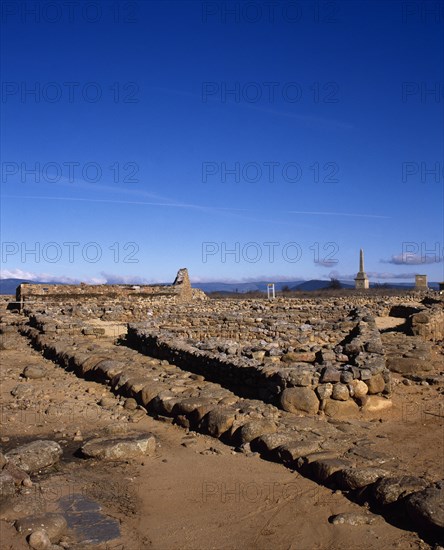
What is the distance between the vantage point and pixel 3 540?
3.49 meters

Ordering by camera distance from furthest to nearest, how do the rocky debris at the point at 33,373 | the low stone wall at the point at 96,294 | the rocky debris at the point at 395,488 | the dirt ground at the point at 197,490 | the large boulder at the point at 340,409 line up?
the low stone wall at the point at 96,294 < the rocky debris at the point at 33,373 < the large boulder at the point at 340,409 < the rocky debris at the point at 395,488 < the dirt ground at the point at 197,490

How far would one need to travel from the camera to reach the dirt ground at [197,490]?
3.83 metres

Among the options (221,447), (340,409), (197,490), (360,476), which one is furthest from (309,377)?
(197,490)

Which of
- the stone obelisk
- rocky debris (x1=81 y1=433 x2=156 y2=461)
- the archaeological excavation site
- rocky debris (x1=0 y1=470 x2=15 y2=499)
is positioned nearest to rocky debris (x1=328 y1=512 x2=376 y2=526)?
the archaeological excavation site

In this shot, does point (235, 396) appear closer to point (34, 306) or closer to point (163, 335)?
point (163, 335)

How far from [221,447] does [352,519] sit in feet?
6.60

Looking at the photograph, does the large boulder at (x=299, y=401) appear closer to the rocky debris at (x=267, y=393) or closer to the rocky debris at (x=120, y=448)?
the rocky debris at (x=267, y=393)

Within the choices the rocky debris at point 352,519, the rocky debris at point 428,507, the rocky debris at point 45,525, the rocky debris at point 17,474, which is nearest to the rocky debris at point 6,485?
the rocky debris at point 17,474

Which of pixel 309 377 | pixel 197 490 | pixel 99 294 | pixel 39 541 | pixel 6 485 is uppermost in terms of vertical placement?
pixel 99 294

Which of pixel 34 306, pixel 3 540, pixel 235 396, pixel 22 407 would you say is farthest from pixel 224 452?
pixel 34 306

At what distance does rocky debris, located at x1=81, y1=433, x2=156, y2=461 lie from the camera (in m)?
5.36

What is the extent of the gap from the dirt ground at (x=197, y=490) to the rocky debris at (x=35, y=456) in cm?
13

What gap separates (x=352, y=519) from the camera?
4.04m

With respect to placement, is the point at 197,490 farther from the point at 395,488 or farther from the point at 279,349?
the point at 279,349
